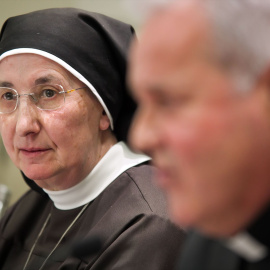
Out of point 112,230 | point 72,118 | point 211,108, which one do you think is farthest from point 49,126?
point 211,108

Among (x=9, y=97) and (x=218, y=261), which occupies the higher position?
(x=218, y=261)

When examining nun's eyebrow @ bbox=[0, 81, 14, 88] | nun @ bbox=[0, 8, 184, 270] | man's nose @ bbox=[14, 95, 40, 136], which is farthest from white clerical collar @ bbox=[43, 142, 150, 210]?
nun's eyebrow @ bbox=[0, 81, 14, 88]

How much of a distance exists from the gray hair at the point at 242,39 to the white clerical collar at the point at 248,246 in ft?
0.76

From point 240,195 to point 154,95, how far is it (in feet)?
0.60

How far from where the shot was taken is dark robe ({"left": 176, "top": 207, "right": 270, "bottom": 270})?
800 mm

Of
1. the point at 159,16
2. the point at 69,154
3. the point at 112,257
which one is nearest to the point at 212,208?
the point at 159,16

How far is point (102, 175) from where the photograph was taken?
1731mm

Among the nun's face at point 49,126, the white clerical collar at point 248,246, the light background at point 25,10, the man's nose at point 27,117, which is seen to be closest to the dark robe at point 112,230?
the nun's face at point 49,126

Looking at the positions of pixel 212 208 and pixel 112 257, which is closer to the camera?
pixel 212 208

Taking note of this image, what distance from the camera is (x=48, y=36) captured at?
1666mm

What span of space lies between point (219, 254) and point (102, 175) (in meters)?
0.85

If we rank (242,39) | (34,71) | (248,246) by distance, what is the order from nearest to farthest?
(242,39)
(248,246)
(34,71)

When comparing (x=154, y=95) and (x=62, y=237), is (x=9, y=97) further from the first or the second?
(x=154, y=95)

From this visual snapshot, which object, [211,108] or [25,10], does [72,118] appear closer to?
[211,108]
